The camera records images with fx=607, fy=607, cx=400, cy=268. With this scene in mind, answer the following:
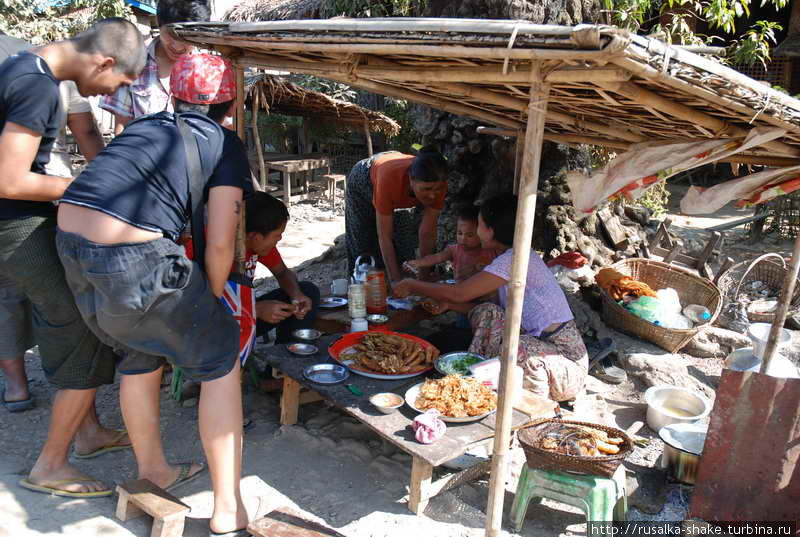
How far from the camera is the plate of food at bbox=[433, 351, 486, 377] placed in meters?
3.48

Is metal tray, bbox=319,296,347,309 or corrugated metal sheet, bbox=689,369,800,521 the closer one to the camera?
corrugated metal sheet, bbox=689,369,800,521

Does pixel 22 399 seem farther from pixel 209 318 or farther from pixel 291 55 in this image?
pixel 291 55

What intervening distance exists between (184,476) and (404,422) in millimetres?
1111

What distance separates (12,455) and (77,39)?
7.14 feet

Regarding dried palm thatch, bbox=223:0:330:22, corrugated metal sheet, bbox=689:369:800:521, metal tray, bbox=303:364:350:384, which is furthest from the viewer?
dried palm thatch, bbox=223:0:330:22

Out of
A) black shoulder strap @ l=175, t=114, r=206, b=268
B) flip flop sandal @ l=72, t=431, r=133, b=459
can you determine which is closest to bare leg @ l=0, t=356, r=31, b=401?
flip flop sandal @ l=72, t=431, r=133, b=459

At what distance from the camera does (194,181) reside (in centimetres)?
238

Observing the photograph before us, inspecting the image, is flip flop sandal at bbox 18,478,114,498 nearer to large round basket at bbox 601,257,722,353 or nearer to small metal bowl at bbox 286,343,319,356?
small metal bowl at bbox 286,343,319,356

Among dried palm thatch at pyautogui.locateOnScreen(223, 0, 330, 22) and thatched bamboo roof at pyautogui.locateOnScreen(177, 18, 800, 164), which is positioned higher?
dried palm thatch at pyautogui.locateOnScreen(223, 0, 330, 22)

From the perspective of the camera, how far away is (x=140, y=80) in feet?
11.9

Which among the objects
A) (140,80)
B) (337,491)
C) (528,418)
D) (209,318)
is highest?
(140,80)

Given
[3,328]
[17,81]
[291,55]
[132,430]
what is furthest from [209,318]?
[3,328]

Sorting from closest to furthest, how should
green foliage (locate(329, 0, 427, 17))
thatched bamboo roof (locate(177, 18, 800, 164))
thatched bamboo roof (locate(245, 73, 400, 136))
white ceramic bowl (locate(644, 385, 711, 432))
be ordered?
thatched bamboo roof (locate(177, 18, 800, 164)), white ceramic bowl (locate(644, 385, 711, 432)), green foliage (locate(329, 0, 427, 17)), thatched bamboo roof (locate(245, 73, 400, 136))

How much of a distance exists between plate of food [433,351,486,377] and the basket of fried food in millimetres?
616
